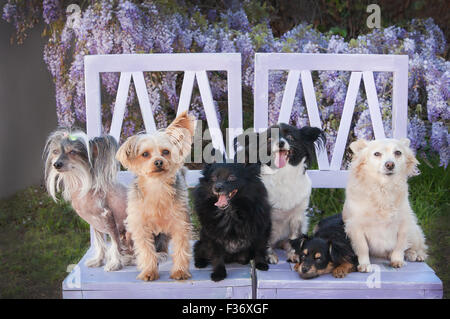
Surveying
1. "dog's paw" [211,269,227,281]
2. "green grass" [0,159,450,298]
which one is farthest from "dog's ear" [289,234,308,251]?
"green grass" [0,159,450,298]

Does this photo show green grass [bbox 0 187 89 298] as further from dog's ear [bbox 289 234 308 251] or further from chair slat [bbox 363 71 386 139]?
chair slat [bbox 363 71 386 139]

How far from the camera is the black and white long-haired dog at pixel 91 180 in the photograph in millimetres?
2211

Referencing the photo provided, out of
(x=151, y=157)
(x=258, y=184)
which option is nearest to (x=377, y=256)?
(x=258, y=184)

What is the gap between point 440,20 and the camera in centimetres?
450

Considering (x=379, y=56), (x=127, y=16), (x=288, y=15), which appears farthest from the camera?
(x=288, y=15)

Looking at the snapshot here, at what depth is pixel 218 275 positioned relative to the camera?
223 cm

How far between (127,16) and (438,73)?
90.5 inches

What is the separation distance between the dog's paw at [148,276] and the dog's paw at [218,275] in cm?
27

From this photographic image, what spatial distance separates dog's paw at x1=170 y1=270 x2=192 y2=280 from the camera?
2.23 metres

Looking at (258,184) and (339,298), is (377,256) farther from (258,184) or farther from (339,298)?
(258,184)

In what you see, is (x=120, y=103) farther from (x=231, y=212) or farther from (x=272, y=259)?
(x=272, y=259)

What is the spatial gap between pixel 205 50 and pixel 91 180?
1.76m

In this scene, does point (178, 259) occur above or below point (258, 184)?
below

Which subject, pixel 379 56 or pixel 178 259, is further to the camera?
pixel 379 56
